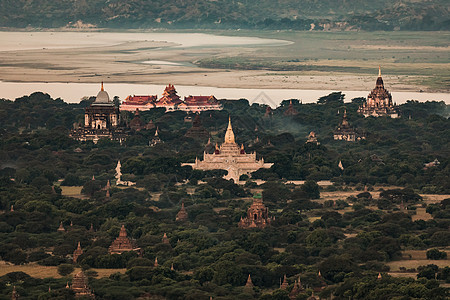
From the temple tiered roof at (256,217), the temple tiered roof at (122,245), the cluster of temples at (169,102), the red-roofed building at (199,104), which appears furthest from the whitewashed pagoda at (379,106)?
the temple tiered roof at (122,245)

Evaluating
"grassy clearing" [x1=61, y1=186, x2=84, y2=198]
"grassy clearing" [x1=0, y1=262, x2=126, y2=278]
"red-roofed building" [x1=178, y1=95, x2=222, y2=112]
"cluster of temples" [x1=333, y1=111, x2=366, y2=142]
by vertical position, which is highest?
"red-roofed building" [x1=178, y1=95, x2=222, y2=112]

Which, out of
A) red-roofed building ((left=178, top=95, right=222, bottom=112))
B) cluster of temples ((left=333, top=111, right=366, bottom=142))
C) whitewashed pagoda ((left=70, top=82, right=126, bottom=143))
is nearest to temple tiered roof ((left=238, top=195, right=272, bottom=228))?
whitewashed pagoda ((left=70, top=82, right=126, bottom=143))

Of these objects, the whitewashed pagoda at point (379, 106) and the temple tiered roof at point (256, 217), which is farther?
the whitewashed pagoda at point (379, 106)

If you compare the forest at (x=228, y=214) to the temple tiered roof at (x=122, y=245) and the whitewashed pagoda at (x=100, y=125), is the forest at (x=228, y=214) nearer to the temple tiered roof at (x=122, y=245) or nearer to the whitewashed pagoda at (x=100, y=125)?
the temple tiered roof at (x=122, y=245)

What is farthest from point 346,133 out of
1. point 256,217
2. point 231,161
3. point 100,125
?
point 256,217

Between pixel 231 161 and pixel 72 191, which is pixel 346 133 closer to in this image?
pixel 231 161

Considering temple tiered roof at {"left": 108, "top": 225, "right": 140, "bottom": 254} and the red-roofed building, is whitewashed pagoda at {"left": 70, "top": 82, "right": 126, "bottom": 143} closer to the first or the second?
the red-roofed building
